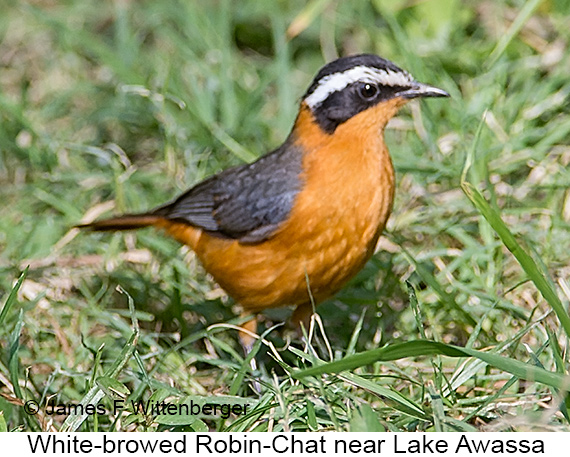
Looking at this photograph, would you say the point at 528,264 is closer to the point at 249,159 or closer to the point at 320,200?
the point at 320,200

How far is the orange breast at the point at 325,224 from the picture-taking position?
525 cm

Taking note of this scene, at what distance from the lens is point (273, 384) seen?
14.0 feet

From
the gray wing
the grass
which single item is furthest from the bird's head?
the grass

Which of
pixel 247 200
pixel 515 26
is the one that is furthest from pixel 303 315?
pixel 515 26

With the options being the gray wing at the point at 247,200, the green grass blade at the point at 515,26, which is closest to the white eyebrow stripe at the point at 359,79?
the gray wing at the point at 247,200

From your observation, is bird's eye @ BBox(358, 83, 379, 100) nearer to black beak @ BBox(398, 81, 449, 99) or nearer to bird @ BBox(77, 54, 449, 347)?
bird @ BBox(77, 54, 449, 347)

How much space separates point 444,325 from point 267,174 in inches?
56.3

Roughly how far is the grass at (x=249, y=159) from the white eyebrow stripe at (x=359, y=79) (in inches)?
21.7

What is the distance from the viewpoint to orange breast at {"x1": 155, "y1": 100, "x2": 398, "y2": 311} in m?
5.25

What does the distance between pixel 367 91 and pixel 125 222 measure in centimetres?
185

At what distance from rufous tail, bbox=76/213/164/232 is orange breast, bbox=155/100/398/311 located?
728 mm

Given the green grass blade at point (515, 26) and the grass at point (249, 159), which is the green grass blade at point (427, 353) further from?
the green grass blade at point (515, 26)
